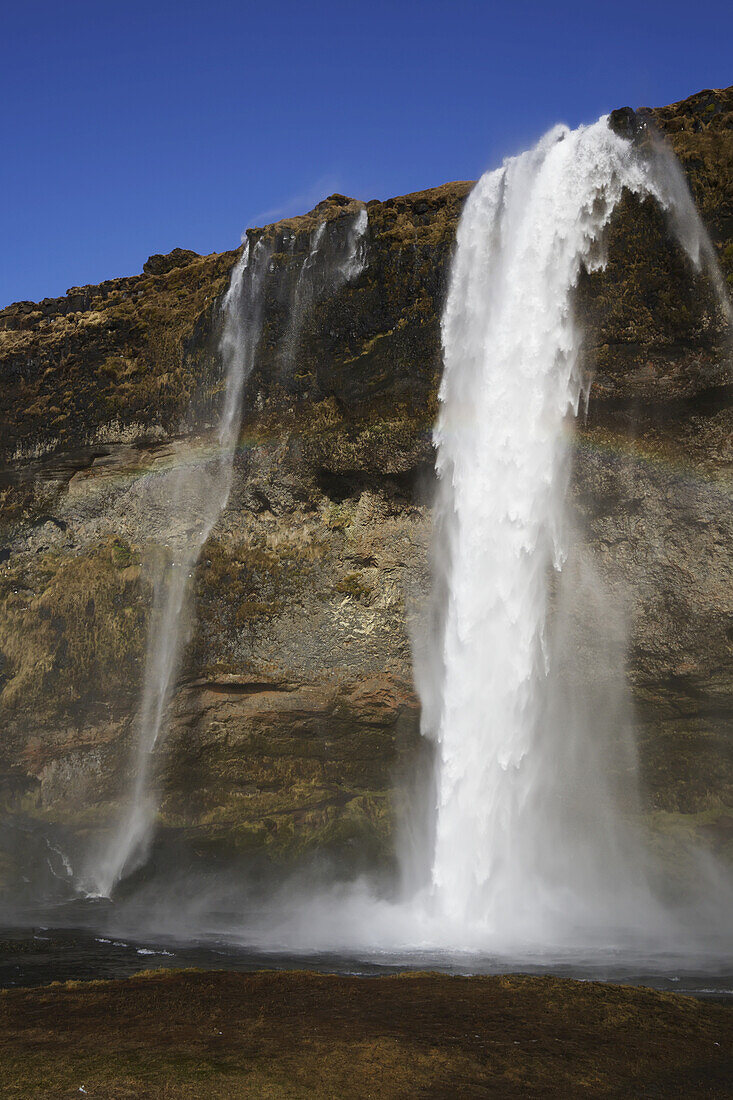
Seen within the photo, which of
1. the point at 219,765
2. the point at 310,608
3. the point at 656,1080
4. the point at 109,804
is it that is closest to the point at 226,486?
the point at 310,608

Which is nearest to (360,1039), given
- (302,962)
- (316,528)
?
(302,962)

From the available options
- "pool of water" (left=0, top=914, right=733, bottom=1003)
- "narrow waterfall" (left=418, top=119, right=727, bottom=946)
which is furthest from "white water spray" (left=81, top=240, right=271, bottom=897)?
"pool of water" (left=0, top=914, right=733, bottom=1003)

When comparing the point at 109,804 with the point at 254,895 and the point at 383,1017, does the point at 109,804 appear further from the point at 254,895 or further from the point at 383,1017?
the point at 383,1017

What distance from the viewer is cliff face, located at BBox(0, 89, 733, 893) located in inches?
722

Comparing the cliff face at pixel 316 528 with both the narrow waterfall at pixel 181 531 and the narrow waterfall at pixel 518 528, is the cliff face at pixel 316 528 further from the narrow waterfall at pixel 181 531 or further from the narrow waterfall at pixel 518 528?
the narrow waterfall at pixel 518 528

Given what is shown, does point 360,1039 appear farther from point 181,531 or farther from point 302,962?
point 181,531

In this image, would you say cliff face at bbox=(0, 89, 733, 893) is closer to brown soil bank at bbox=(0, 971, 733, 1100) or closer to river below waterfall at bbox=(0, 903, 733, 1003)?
river below waterfall at bbox=(0, 903, 733, 1003)

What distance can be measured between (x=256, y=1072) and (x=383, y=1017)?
2.18 meters

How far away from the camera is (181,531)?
885 inches

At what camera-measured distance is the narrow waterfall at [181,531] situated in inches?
845

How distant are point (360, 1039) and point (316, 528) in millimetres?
13697

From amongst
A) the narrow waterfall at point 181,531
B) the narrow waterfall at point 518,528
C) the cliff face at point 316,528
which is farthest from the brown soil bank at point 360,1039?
the narrow waterfall at point 181,531

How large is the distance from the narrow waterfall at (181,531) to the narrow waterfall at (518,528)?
14.3ft

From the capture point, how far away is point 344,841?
20.9 m
